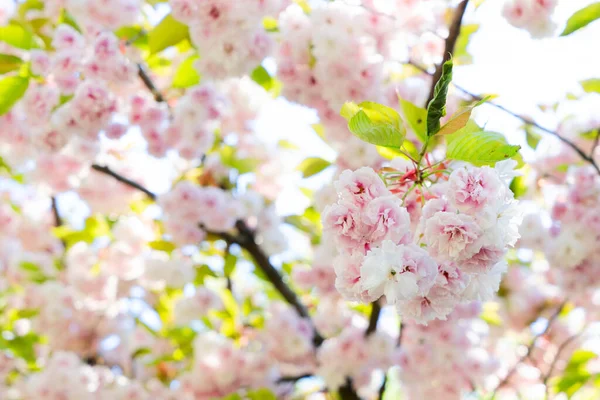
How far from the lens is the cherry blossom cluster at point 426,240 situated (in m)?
0.75

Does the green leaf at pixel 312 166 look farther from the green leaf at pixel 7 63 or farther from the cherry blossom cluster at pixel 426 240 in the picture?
the cherry blossom cluster at pixel 426 240

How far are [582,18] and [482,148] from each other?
87cm

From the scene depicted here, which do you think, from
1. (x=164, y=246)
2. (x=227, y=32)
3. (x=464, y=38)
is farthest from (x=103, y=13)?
(x=464, y=38)

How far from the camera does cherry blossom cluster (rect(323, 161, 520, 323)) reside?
0.75 meters

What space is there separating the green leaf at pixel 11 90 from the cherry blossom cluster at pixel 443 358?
146 cm

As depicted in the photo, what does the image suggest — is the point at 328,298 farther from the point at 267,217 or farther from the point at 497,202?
the point at 497,202

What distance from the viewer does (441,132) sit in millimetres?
823

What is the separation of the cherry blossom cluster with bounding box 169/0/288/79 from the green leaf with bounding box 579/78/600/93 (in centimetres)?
93

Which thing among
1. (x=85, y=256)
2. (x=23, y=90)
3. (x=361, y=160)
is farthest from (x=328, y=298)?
(x=23, y=90)

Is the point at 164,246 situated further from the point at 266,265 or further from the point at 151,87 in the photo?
the point at 151,87

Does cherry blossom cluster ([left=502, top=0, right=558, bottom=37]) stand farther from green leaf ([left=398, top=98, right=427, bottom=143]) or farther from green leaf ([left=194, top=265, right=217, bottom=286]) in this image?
green leaf ([left=194, top=265, right=217, bottom=286])

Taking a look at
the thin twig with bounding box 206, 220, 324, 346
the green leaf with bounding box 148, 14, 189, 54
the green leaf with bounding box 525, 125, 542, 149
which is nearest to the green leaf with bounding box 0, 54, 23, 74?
the green leaf with bounding box 148, 14, 189, 54

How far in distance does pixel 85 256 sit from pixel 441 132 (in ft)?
7.62

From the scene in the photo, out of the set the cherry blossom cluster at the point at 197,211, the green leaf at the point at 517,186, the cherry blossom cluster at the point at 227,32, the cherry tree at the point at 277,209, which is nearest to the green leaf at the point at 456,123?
the cherry tree at the point at 277,209
